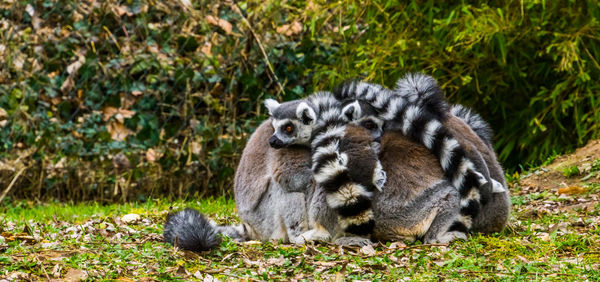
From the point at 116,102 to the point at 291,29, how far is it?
2249mm

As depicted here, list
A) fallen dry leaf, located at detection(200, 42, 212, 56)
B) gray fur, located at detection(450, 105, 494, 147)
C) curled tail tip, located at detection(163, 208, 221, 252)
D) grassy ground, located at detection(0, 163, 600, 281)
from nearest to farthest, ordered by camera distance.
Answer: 1. grassy ground, located at detection(0, 163, 600, 281)
2. curled tail tip, located at detection(163, 208, 221, 252)
3. gray fur, located at detection(450, 105, 494, 147)
4. fallen dry leaf, located at detection(200, 42, 212, 56)

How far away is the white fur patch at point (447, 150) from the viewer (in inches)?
190

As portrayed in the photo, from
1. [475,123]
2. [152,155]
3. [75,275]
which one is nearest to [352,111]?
[475,123]

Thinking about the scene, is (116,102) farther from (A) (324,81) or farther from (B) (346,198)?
(B) (346,198)

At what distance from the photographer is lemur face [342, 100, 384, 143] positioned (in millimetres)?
5094

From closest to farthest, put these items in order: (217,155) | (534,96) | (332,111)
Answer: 1. (332,111)
2. (534,96)
3. (217,155)

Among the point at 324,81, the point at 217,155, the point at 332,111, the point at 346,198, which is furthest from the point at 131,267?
the point at 324,81

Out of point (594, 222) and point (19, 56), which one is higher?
point (19, 56)

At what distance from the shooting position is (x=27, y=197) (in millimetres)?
8273

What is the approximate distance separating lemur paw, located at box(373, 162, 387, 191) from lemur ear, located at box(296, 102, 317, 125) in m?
0.60

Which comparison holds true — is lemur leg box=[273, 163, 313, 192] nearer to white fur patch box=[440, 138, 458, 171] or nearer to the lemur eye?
the lemur eye

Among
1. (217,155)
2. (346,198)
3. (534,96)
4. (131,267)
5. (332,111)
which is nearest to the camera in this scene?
(131,267)

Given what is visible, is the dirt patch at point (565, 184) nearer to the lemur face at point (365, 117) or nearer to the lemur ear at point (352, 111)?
the lemur face at point (365, 117)

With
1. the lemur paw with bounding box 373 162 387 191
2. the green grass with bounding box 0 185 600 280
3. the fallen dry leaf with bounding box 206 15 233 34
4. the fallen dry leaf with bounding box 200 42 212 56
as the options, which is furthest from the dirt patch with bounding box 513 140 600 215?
the fallen dry leaf with bounding box 200 42 212 56
